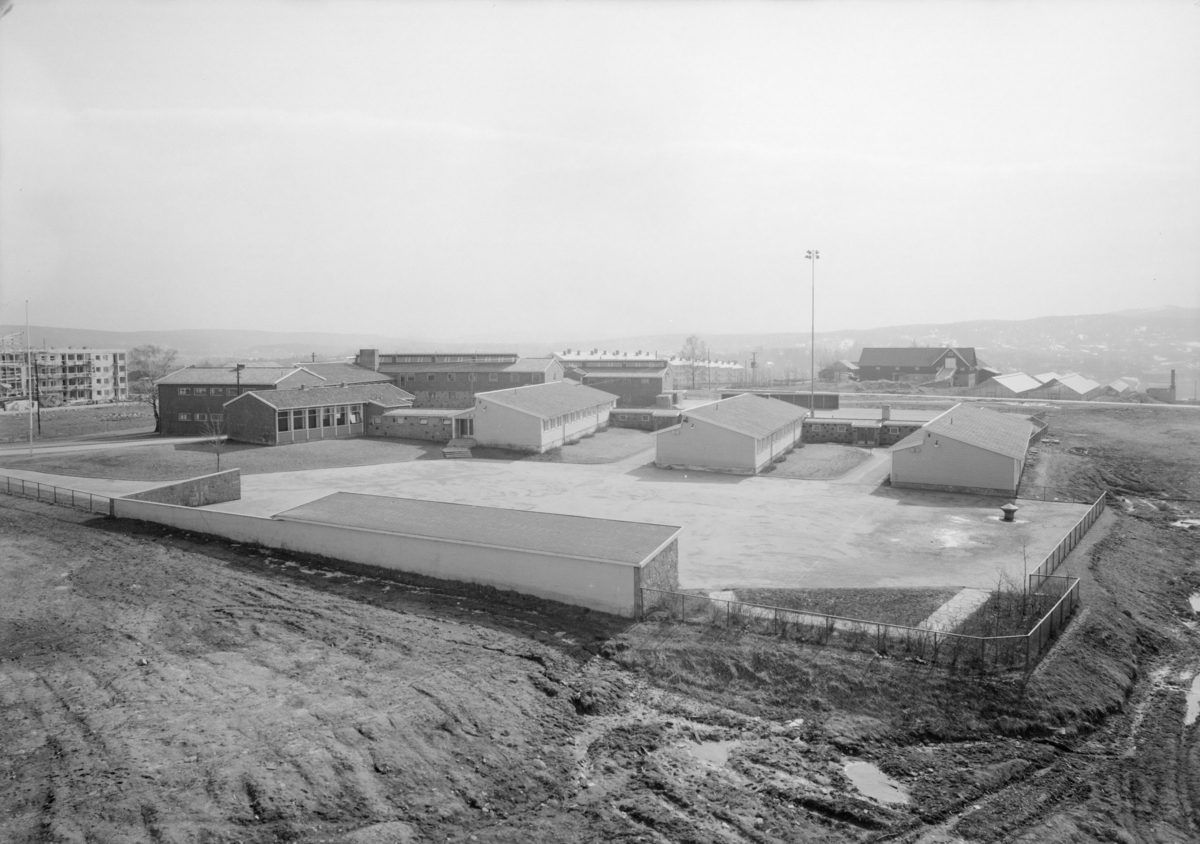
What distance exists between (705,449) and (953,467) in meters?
10.2

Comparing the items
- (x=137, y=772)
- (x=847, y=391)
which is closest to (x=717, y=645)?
(x=137, y=772)

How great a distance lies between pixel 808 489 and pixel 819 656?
17.5 metres

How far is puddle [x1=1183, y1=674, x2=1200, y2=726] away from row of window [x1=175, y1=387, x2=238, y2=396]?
42.8 m

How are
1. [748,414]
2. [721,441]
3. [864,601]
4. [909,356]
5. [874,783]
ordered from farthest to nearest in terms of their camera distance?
[909,356]
[748,414]
[721,441]
[864,601]
[874,783]

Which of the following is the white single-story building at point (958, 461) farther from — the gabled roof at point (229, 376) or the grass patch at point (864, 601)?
the gabled roof at point (229, 376)

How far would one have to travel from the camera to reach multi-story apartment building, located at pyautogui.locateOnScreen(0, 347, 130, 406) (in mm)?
64363

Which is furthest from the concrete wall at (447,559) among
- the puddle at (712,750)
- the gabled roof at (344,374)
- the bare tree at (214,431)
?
the gabled roof at (344,374)

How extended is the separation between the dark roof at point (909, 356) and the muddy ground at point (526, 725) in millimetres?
65934

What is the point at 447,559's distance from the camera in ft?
63.1

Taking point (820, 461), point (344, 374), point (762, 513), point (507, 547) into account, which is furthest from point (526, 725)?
point (344, 374)

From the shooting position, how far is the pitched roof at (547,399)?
4075 centimetres

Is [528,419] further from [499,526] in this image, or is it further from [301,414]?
[499,526]

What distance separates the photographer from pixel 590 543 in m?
18.8

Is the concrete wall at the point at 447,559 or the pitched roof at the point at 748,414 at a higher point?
the pitched roof at the point at 748,414
